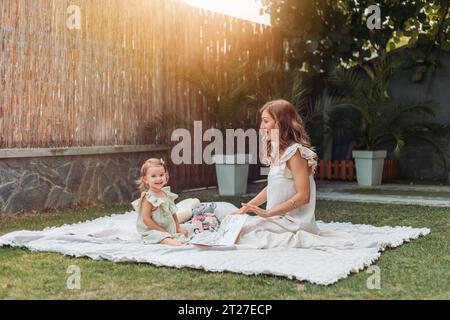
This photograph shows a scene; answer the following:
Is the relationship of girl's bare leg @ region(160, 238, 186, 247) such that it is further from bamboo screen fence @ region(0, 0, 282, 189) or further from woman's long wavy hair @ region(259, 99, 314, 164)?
bamboo screen fence @ region(0, 0, 282, 189)

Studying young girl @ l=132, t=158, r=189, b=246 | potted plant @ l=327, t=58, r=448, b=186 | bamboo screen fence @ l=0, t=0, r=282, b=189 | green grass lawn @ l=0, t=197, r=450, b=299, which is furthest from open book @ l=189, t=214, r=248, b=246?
potted plant @ l=327, t=58, r=448, b=186

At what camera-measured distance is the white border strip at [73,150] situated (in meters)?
6.02

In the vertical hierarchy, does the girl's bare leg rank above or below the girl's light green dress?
below

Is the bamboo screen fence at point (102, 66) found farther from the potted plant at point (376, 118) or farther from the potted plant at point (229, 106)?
the potted plant at point (376, 118)

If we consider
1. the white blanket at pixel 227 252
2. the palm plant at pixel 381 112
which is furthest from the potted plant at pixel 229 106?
the white blanket at pixel 227 252

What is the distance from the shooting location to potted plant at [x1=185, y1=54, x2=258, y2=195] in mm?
7867

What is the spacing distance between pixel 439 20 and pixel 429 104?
55.6 inches

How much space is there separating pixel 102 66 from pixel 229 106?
181 centimetres

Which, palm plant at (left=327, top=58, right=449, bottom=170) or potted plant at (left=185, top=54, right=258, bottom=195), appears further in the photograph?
palm plant at (left=327, top=58, right=449, bottom=170)

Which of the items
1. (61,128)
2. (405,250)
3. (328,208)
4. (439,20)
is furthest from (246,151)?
(405,250)

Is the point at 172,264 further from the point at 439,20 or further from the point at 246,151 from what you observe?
the point at 439,20

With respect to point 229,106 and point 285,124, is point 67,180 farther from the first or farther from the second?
point 285,124

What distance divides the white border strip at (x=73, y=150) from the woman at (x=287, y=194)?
9.11 feet

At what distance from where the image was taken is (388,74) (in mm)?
9359
